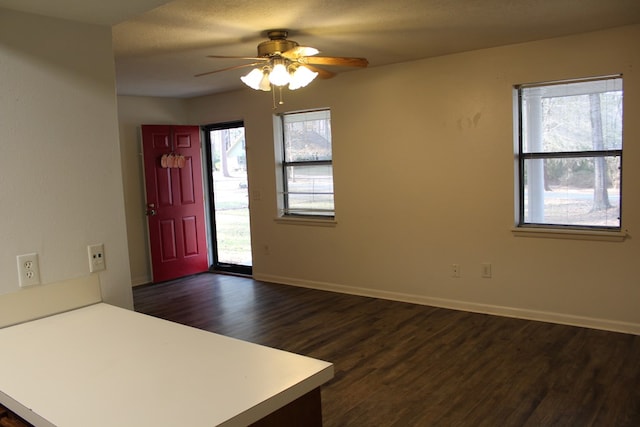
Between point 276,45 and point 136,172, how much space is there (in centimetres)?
355

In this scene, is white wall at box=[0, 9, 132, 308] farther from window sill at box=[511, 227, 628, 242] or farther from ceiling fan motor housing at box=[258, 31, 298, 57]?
window sill at box=[511, 227, 628, 242]

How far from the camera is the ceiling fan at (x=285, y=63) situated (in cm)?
341

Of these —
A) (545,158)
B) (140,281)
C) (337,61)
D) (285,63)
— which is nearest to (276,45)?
(285,63)

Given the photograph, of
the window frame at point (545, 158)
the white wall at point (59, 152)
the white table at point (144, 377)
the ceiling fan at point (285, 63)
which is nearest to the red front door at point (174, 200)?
the ceiling fan at point (285, 63)

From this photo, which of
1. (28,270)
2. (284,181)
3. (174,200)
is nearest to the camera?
(28,270)

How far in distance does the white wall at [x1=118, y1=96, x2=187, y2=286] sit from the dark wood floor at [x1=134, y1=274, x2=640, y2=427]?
43.3 inches

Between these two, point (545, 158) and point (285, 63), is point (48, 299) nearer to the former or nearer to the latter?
point (285, 63)

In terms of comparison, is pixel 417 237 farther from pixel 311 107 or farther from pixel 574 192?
pixel 311 107

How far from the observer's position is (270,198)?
20.4ft

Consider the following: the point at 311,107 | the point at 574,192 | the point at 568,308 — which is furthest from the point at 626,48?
the point at 311,107

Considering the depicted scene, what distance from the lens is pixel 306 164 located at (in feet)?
19.5

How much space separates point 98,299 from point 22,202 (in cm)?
50

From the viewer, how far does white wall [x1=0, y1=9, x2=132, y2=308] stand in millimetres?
1940

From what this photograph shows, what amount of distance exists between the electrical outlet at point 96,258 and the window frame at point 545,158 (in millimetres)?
3442
